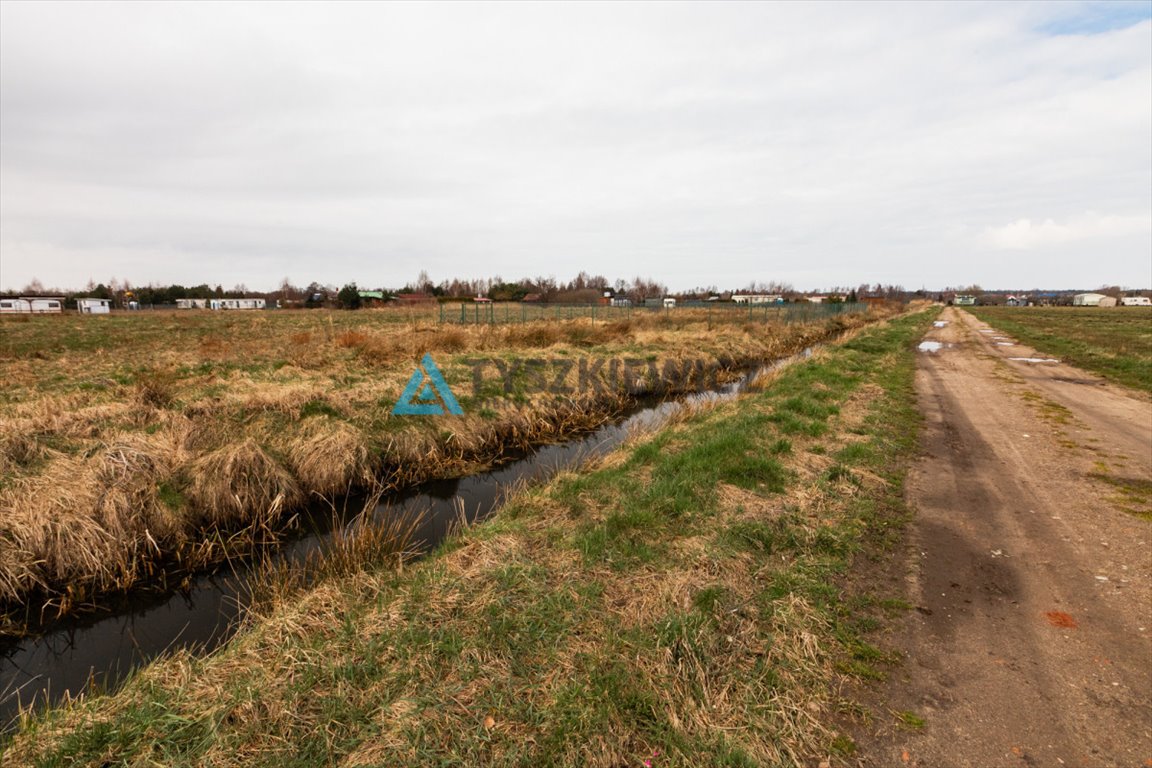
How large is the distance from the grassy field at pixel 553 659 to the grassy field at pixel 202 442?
2.71 meters

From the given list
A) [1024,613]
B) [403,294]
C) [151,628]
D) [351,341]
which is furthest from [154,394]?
[403,294]

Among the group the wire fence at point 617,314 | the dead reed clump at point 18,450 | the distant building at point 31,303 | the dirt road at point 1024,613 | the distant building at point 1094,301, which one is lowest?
the dirt road at point 1024,613

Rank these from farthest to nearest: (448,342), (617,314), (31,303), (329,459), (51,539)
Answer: (31,303)
(617,314)
(448,342)
(329,459)
(51,539)

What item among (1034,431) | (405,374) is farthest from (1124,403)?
(405,374)

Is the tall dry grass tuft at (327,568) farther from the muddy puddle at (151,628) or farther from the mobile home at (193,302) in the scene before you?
the mobile home at (193,302)

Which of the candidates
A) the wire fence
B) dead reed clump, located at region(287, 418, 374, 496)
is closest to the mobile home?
the wire fence

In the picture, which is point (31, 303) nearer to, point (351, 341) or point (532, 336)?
point (351, 341)

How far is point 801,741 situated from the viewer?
9.71 ft

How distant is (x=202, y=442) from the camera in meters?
7.96

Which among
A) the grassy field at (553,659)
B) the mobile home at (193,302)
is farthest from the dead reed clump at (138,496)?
the mobile home at (193,302)

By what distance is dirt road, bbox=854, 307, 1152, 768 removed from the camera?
2906mm

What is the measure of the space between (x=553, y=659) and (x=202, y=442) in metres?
7.60

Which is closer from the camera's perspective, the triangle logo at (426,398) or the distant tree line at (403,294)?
the triangle logo at (426,398)

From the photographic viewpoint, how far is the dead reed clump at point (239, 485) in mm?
7023
